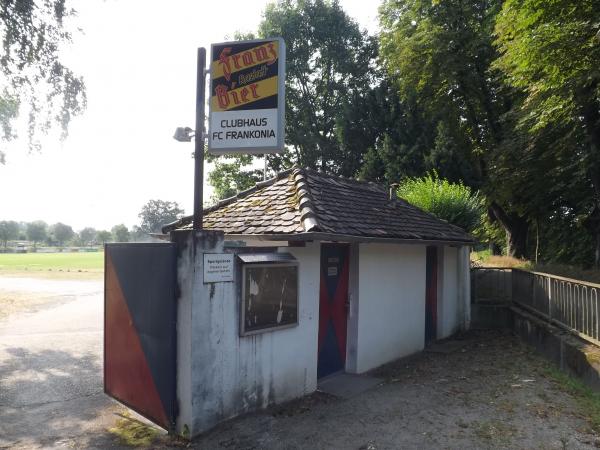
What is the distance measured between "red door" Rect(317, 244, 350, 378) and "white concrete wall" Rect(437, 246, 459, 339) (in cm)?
426

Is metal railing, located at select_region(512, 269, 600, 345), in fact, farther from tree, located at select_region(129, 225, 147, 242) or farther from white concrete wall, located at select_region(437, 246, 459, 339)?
tree, located at select_region(129, 225, 147, 242)

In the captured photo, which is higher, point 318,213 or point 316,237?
point 318,213

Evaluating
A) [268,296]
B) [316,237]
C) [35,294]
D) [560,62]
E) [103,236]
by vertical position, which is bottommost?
[35,294]

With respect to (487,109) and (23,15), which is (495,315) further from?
(23,15)

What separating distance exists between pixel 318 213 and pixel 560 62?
6.75m

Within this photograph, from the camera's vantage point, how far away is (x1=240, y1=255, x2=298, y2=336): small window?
5.73m

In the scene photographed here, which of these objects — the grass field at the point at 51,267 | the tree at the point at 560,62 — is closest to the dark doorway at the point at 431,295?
the tree at the point at 560,62

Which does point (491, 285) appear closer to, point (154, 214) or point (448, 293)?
point (448, 293)

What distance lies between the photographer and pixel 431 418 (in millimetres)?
5855

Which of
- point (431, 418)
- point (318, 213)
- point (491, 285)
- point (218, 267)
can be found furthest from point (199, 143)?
point (491, 285)

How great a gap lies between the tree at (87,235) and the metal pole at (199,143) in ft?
549

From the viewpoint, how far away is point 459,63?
18250 mm

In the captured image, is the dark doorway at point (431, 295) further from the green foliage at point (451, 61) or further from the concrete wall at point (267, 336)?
the green foliage at point (451, 61)

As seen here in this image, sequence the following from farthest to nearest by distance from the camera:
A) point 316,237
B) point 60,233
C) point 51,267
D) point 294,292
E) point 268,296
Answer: point 60,233
point 51,267
point 294,292
point 316,237
point 268,296
